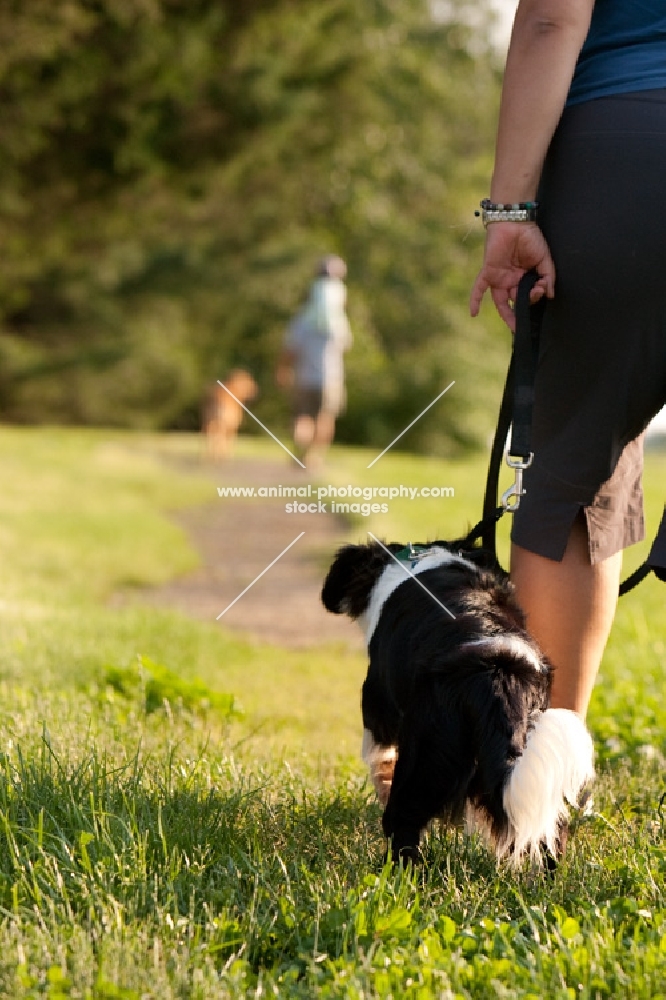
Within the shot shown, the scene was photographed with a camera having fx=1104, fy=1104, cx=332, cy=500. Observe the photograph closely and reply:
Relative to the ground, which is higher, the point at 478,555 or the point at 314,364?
the point at 314,364

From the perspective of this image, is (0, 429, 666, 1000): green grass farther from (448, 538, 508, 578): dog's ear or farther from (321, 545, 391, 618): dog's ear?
(448, 538, 508, 578): dog's ear

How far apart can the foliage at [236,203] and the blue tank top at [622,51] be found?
12850 mm

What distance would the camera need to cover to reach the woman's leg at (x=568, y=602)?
2.62 metres

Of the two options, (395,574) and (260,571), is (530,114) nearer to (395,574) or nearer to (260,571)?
(395,574)

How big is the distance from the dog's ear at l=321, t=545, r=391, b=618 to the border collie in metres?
0.23

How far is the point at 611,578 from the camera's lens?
268 centimetres

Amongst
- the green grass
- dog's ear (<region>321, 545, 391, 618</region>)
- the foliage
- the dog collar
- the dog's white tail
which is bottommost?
the green grass

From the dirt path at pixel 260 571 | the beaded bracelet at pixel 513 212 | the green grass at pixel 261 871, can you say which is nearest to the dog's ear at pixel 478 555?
the green grass at pixel 261 871

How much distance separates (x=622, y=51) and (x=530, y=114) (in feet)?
0.80

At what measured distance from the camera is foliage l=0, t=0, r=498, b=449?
16.0m

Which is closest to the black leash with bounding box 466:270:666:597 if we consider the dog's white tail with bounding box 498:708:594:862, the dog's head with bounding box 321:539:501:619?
the dog's head with bounding box 321:539:501:619

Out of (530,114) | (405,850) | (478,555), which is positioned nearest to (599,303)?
(530,114)

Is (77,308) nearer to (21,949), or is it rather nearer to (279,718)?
(279,718)

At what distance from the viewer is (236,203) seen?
2695 cm
